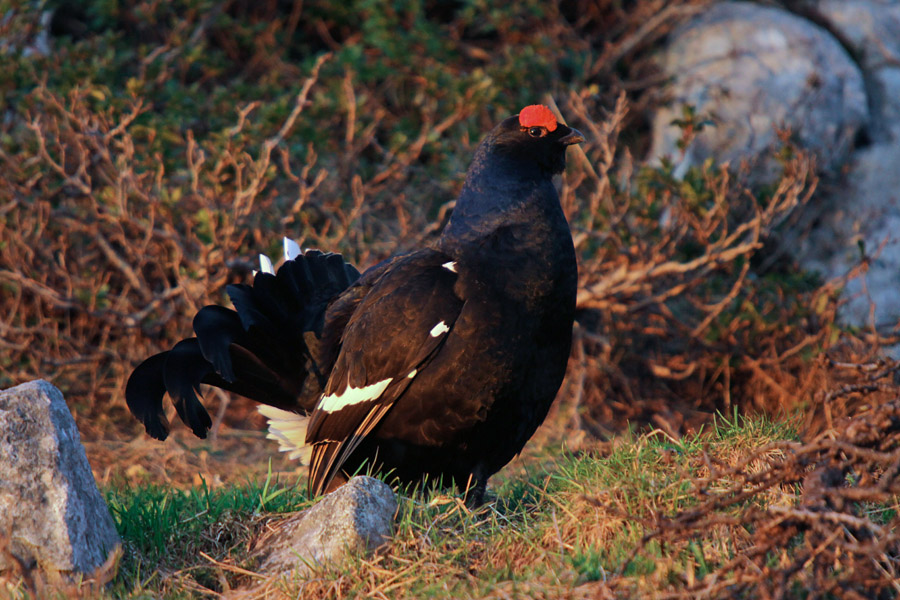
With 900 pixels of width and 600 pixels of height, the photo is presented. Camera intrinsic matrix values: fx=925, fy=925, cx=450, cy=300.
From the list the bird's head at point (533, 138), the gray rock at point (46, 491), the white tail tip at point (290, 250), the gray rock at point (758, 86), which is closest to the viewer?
the gray rock at point (46, 491)

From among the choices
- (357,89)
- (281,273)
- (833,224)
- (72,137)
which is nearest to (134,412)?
(281,273)

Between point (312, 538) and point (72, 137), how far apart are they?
4207 millimetres

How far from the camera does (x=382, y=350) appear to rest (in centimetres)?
369

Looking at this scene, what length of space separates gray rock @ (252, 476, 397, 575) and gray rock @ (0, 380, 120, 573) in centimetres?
49

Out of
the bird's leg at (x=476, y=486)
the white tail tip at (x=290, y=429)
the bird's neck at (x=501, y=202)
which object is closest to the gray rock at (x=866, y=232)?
the bird's neck at (x=501, y=202)

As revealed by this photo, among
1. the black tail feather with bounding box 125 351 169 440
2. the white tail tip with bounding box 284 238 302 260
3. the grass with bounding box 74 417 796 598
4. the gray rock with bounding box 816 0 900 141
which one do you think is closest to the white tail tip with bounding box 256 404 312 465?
the black tail feather with bounding box 125 351 169 440

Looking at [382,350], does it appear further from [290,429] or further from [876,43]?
[876,43]

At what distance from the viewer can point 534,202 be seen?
381cm

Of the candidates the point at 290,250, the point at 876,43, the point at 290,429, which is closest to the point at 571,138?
the point at 290,250

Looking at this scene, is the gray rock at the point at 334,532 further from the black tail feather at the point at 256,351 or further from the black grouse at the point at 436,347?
the black tail feather at the point at 256,351

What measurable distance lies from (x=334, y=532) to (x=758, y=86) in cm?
603

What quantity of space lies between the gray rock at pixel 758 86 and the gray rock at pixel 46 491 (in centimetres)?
522

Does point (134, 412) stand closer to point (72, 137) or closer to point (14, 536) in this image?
point (14, 536)

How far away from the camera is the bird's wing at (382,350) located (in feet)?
11.8
